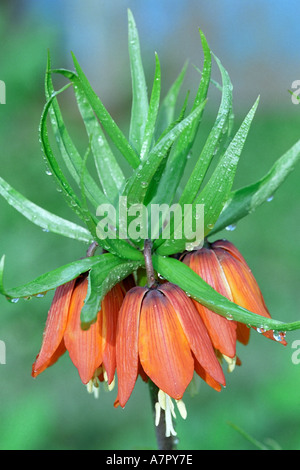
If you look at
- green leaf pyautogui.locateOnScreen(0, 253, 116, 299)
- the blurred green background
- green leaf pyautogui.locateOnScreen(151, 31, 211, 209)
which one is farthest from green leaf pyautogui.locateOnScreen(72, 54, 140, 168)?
the blurred green background

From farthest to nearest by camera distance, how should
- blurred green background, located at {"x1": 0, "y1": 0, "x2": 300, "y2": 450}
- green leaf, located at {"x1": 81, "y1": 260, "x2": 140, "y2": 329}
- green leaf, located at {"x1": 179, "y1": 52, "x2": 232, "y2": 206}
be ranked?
blurred green background, located at {"x1": 0, "y1": 0, "x2": 300, "y2": 450}, green leaf, located at {"x1": 179, "y1": 52, "x2": 232, "y2": 206}, green leaf, located at {"x1": 81, "y1": 260, "x2": 140, "y2": 329}

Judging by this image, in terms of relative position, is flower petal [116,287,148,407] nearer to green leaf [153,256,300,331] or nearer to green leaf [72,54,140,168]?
green leaf [153,256,300,331]

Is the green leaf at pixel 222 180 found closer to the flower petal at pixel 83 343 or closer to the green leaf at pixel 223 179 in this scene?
the green leaf at pixel 223 179

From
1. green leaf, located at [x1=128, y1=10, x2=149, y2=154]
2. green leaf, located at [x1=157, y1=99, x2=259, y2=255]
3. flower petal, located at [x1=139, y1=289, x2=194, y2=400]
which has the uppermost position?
green leaf, located at [x1=128, y1=10, x2=149, y2=154]

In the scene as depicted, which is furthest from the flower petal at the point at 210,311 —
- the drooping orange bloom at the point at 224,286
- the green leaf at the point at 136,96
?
the green leaf at the point at 136,96

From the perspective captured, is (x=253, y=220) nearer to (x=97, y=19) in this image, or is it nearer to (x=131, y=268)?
(x=131, y=268)

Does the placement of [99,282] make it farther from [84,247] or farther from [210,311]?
[84,247]

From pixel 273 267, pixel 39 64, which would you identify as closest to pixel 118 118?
pixel 39 64
